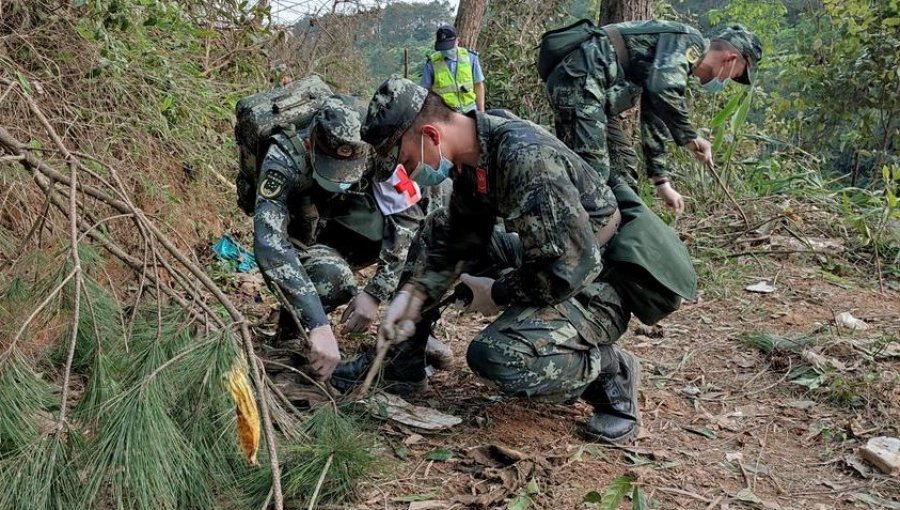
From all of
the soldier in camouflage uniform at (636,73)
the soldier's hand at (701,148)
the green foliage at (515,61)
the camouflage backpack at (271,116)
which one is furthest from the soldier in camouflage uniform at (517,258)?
the green foliage at (515,61)

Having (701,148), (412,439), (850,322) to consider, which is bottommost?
(850,322)

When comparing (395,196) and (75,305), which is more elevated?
(75,305)

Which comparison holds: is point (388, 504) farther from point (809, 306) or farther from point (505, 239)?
point (809, 306)

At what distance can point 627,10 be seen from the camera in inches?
229

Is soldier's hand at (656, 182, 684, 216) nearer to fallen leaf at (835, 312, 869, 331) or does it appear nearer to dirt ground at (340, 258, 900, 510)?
dirt ground at (340, 258, 900, 510)

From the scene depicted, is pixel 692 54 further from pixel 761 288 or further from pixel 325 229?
pixel 325 229

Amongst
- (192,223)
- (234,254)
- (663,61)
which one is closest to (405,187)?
(663,61)

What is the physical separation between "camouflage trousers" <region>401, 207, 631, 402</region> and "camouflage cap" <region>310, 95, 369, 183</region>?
0.77m

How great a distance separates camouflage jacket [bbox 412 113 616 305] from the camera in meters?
2.21

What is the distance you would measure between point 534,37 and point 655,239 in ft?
21.3

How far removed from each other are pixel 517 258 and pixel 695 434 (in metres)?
0.92

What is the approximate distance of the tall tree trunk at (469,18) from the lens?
27.4 feet

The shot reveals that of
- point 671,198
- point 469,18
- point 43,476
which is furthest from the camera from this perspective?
point 469,18

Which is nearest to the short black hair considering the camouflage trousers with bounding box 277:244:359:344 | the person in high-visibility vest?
the camouflage trousers with bounding box 277:244:359:344
